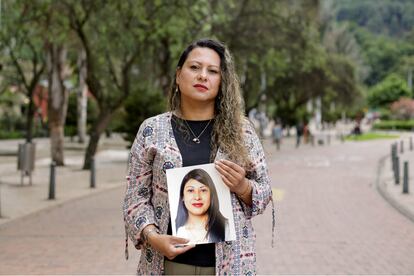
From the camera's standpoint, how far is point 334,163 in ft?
91.2

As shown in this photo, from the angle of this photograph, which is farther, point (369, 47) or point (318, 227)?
point (369, 47)

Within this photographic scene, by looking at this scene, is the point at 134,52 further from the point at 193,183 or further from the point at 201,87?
the point at 193,183

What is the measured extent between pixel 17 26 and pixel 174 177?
822 inches

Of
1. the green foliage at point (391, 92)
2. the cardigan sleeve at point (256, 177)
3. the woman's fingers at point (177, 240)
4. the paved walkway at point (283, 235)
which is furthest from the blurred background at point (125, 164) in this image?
the green foliage at point (391, 92)

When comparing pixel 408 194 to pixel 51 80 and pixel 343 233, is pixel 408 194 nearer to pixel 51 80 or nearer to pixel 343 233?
pixel 343 233

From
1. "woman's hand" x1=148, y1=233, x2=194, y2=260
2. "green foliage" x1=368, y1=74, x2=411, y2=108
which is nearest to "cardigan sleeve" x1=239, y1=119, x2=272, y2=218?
"woman's hand" x1=148, y1=233, x2=194, y2=260

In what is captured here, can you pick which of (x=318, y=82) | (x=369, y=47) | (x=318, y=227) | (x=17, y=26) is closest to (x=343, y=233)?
(x=318, y=227)

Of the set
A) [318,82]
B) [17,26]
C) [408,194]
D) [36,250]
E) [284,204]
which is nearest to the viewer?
[36,250]

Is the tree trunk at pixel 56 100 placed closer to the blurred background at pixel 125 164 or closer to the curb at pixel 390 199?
the blurred background at pixel 125 164

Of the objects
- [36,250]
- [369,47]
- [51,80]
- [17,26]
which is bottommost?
[36,250]

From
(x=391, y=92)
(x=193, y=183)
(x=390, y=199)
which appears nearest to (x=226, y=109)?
(x=193, y=183)

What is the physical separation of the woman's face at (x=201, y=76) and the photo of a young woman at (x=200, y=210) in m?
0.36

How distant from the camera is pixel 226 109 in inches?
118

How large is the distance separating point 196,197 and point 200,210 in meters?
0.06
